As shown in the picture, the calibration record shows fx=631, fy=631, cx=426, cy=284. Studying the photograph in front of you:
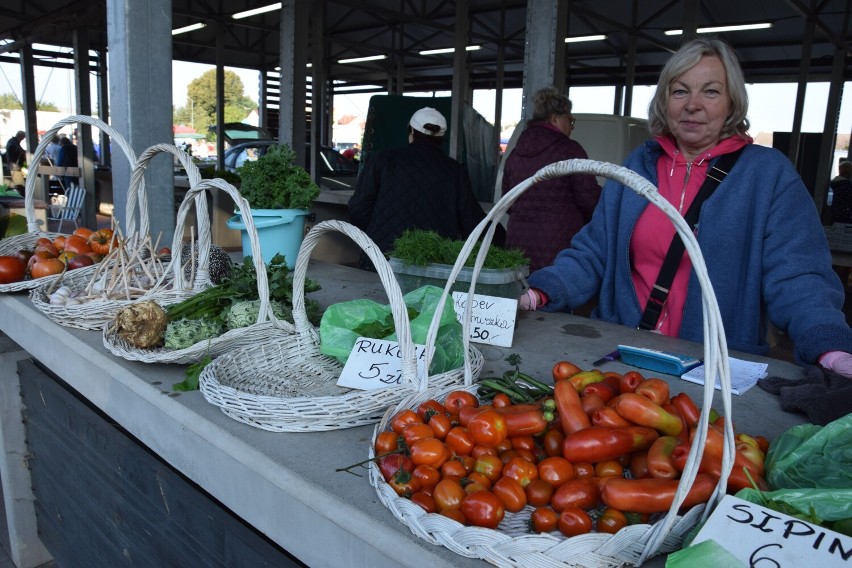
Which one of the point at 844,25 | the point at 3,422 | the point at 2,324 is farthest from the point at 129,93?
the point at 844,25

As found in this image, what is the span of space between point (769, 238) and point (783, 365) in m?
0.38

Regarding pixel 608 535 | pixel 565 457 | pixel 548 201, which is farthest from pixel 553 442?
pixel 548 201

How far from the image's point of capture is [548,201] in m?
3.46

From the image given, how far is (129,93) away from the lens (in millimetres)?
3229

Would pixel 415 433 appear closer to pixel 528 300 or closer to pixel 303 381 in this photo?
pixel 303 381

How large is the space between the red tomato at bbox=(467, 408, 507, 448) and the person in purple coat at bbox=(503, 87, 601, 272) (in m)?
2.47

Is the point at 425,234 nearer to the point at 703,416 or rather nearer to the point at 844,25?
the point at 703,416

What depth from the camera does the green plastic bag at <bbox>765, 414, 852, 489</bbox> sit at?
40.1 inches

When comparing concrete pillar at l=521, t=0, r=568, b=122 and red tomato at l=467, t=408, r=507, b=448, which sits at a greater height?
concrete pillar at l=521, t=0, r=568, b=122

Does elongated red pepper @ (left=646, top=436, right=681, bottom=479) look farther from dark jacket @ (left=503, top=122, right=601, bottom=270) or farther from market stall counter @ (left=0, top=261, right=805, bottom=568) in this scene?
dark jacket @ (left=503, top=122, right=601, bottom=270)

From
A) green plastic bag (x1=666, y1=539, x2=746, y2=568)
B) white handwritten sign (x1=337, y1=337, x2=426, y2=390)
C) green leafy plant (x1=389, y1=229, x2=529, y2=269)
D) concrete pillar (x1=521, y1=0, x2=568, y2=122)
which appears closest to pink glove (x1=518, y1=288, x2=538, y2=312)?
green leafy plant (x1=389, y1=229, x2=529, y2=269)

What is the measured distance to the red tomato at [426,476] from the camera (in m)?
1.06

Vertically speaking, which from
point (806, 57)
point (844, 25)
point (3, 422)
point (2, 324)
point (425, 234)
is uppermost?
point (844, 25)

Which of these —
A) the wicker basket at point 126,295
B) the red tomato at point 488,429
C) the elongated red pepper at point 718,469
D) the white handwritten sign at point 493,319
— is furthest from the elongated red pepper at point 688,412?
the wicker basket at point 126,295
